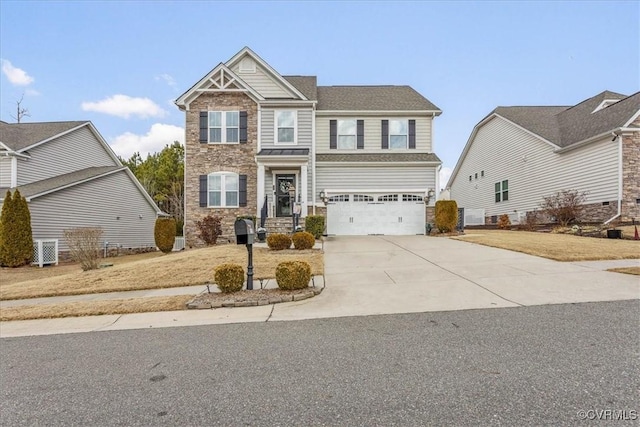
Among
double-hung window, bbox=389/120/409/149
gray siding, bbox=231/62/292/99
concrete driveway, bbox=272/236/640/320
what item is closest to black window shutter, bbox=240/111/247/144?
gray siding, bbox=231/62/292/99

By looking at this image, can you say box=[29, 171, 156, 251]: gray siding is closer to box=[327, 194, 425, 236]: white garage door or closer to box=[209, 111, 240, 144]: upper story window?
box=[209, 111, 240, 144]: upper story window

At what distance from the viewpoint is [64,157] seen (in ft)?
66.9

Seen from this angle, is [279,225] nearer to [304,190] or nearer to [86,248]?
[304,190]

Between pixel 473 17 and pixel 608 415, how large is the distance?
614 inches

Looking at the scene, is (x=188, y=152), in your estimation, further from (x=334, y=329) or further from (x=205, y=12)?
(x=334, y=329)

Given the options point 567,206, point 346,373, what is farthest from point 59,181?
point 567,206

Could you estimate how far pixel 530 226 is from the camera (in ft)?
62.3

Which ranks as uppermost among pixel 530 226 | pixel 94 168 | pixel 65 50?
pixel 65 50

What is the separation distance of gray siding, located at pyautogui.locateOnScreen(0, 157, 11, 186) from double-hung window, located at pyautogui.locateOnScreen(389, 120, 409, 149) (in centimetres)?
1935

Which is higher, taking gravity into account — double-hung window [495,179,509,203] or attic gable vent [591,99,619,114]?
attic gable vent [591,99,619,114]

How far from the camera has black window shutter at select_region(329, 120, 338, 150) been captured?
19.6 metres

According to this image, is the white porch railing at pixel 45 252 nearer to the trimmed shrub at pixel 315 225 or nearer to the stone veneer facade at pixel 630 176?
the trimmed shrub at pixel 315 225

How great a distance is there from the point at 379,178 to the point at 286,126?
5525mm

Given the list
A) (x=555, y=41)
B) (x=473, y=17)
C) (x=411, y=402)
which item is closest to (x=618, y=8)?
(x=555, y=41)
